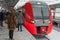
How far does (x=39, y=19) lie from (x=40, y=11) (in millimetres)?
924

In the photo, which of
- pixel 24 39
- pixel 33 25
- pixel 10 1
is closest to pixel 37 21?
pixel 33 25

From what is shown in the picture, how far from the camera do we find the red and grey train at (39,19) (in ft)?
55.1

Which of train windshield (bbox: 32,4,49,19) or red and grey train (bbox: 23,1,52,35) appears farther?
train windshield (bbox: 32,4,49,19)

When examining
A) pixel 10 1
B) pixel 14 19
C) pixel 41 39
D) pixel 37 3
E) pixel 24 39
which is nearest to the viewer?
pixel 14 19

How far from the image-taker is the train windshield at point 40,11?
1734 cm

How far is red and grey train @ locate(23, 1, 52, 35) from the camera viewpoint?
661 inches

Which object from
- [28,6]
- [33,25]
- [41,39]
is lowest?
[41,39]

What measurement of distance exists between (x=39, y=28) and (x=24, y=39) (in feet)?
13.4

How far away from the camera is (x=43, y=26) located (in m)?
16.9

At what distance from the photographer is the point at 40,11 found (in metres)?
17.7

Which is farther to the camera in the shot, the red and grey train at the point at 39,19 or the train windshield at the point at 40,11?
the train windshield at the point at 40,11

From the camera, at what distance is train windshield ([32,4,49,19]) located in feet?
56.9

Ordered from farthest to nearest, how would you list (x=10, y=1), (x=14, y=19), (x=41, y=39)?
(x=10, y=1) < (x=41, y=39) < (x=14, y=19)

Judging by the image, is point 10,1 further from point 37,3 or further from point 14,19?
point 14,19
